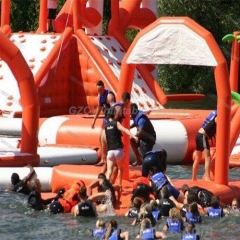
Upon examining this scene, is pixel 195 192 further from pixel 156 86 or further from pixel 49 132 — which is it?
pixel 156 86

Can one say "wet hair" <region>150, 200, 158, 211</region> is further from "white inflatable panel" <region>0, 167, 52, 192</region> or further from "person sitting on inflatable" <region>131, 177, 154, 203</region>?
"white inflatable panel" <region>0, 167, 52, 192</region>

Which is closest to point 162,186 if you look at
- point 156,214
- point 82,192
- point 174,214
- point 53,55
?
point 156,214

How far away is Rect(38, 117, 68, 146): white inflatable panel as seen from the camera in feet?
58.3

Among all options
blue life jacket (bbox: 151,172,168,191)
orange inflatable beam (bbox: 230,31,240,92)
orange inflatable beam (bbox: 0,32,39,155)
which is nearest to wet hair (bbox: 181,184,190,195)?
blue life jacket (bbox: 151,172,168,191)

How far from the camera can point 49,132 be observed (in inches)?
703

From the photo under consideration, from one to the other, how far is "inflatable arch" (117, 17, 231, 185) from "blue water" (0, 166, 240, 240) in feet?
3.67

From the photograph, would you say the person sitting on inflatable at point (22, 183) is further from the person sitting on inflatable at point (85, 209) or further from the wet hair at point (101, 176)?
the person sitting on inflatable at point (85, 209)

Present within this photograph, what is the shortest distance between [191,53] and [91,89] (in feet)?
25.2

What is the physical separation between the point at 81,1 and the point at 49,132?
4428 millimetres

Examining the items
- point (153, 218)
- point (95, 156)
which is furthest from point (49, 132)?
point (153, 218)

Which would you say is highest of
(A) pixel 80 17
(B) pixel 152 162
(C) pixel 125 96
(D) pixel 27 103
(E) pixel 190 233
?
(A) pixel 80 17

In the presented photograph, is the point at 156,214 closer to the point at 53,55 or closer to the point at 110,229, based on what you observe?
the point at 110,229

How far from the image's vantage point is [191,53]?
13.2 meters

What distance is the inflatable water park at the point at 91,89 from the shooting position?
43.5ft
